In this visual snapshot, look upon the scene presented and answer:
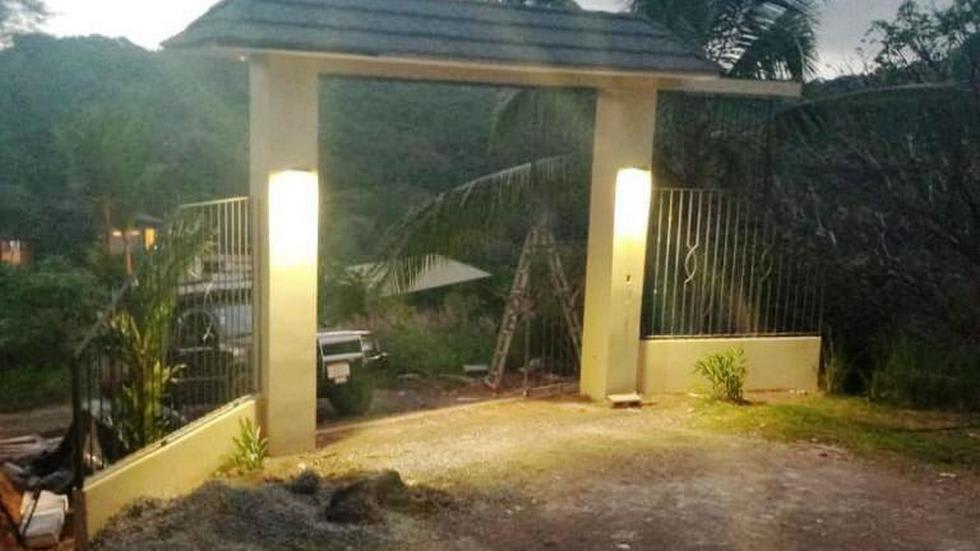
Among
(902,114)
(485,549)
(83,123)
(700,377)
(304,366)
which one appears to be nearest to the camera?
(485,549)

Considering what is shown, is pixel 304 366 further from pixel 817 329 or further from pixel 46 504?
pixel 817 329

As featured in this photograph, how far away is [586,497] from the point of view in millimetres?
6582

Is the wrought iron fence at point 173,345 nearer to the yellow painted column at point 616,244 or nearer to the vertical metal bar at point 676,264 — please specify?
the yellow painted column at point 616,244

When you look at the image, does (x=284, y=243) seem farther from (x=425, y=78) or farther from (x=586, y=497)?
(x=586, y=497)

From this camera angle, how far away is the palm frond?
11172 millimetres

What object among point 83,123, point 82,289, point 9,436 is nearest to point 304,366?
point 9,436

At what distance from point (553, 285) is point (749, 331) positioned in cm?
223

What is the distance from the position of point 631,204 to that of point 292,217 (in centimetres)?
346

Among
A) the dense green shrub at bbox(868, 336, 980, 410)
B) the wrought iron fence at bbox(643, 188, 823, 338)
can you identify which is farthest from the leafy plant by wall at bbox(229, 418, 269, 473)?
the dense green shrub at bbox(868, 336, 980, 410)

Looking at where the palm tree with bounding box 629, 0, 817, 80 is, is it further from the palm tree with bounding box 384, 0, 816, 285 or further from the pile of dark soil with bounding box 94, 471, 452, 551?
the pile of dark soil with bounding box 94, 471, 452, 551

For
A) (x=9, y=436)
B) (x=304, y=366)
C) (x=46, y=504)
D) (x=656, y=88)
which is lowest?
(x=9, y=436)

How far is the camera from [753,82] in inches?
365

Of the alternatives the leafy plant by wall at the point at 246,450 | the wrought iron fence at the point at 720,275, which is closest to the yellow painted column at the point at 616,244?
the wrought iron fence at the point at 720,275

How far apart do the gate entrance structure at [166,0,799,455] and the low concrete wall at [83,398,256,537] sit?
1.74 ft
